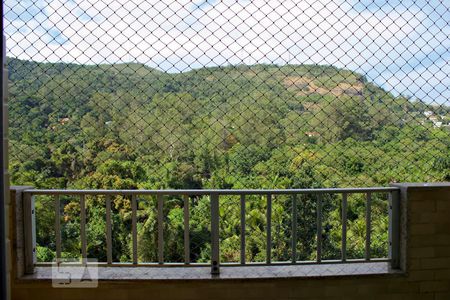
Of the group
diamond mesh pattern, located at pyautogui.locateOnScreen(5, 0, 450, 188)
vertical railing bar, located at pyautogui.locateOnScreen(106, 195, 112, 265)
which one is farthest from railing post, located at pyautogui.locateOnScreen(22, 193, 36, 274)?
diamond mesh pattern, located at pyautogui.locateOnScreen(5, 0, 450, 188)

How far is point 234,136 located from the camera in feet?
23.2

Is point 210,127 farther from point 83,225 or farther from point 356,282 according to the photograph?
point 356,282

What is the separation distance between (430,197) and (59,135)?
489 cm

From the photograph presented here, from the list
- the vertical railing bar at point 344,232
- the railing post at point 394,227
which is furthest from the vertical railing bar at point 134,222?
the railing post at point 394,227

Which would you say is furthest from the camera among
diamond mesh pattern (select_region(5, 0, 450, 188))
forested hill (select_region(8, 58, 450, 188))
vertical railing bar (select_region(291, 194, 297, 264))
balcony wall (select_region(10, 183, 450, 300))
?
forested hill (select_region(8, 58, 450, 188))

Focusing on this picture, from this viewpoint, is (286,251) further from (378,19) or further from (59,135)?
(378,19)

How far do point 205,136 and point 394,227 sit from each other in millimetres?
4375

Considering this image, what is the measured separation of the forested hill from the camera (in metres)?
5.98

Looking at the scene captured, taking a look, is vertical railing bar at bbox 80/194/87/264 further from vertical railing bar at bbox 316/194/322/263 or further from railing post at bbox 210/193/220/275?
vertical railing bar at bbox 316/194/322/263
